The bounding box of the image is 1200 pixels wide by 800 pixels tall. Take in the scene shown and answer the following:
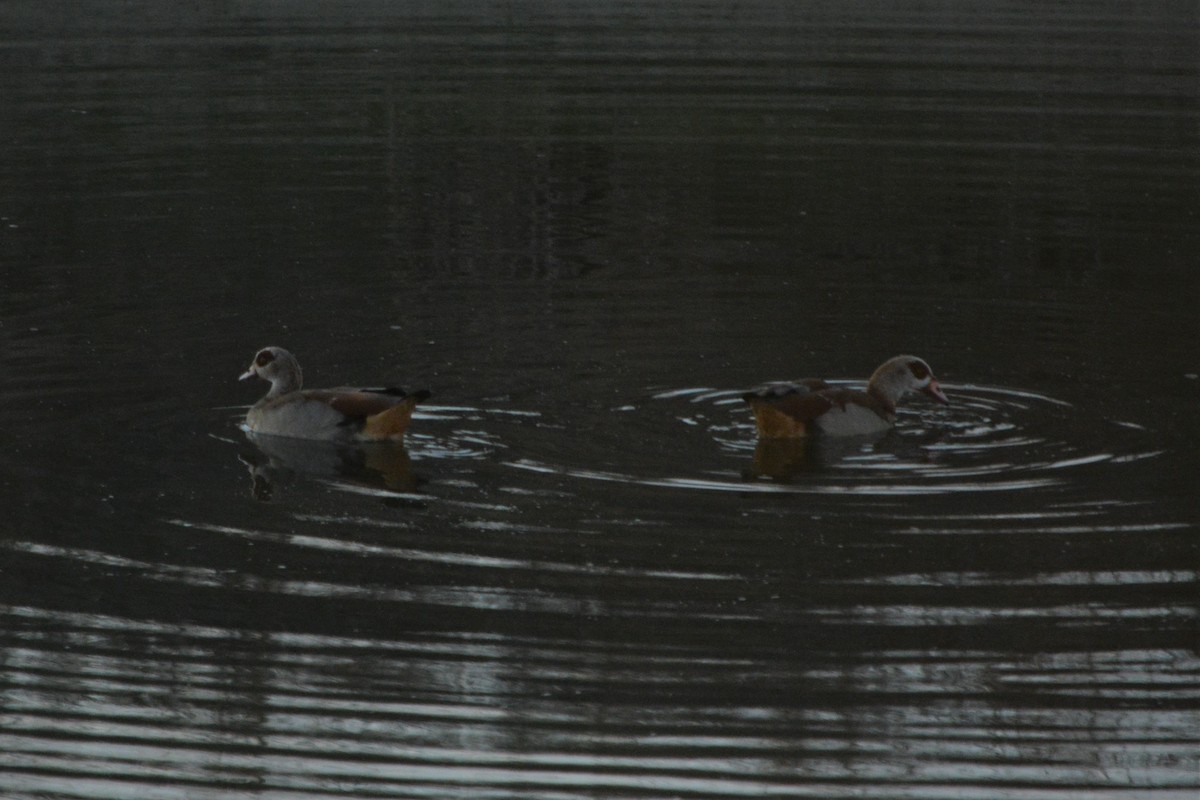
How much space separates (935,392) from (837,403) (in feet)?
3.64

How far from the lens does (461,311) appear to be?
1795cm

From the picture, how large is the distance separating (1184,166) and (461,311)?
13013 millimetres

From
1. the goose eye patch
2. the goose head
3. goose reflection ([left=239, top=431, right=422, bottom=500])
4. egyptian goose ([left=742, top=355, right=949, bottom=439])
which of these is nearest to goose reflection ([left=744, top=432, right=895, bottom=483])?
egyptian goose ([left=742, top=355, right=949, bottom=439])

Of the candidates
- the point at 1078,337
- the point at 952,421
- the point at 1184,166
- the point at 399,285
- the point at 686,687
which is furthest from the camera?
the point at 1184,166

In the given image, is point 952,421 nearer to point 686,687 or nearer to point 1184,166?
point 686,687

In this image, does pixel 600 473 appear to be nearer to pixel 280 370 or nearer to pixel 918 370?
pixel 918 370

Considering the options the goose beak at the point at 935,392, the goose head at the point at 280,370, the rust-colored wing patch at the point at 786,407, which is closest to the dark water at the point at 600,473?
the goose beak at the point at 935,392

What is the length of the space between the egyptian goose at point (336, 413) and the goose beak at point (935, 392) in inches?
150

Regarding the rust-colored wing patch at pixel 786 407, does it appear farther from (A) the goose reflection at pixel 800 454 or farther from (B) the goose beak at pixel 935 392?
(B) the goose beak at pixel 935 392

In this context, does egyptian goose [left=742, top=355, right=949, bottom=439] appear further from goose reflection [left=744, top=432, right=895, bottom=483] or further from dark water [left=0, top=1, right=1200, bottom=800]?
dark water [left=0, top=1, right=1200, bottom=800]

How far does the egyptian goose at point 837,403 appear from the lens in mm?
13680

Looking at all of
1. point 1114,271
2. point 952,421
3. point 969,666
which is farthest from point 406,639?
point 1114,271

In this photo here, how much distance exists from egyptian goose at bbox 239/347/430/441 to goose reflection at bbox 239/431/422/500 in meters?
0.08

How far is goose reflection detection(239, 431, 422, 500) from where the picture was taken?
13.1 meters
